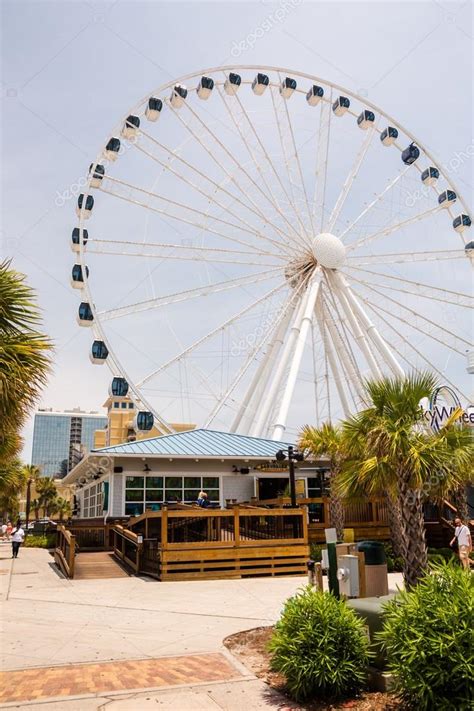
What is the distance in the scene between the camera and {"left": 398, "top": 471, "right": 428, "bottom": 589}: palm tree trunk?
8.76m

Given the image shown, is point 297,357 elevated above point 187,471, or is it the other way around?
point 297,357

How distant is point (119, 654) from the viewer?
808cm

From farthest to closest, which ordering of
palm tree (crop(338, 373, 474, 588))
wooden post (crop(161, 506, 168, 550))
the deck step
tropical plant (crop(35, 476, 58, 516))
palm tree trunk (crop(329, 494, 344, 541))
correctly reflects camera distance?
tropical plant (crop(35, 476, 58, 516)) < palm tree trunk (crop(329, 494, 344, 541)) < the deck step < wooden post (crop(161, 506, 168, 550)) < palm tree (crop(338, 373, 474, 588))

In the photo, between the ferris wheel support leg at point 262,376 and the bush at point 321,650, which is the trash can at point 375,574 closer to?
the bush at point 321,650

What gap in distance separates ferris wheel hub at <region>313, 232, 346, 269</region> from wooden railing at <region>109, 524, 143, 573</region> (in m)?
15.4

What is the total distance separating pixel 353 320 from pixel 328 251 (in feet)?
11.9

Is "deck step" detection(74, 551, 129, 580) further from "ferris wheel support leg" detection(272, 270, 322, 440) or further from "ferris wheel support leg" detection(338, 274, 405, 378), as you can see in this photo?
"ferris wheel support leg" detection(338, 274, 405, 378)

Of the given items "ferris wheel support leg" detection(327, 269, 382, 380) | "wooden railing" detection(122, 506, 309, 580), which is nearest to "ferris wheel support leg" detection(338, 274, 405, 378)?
"ferris wheel support leg" detection(327, 269, 382, 380)

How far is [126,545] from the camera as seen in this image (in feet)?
61.5

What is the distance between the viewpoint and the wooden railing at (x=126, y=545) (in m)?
17.0

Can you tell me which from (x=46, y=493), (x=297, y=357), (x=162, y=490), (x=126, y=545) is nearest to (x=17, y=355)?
(x=126, y=545)

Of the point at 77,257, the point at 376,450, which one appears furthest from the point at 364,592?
the point at 77,257

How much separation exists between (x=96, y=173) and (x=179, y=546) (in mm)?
16742

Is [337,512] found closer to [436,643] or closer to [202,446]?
[202,446]
